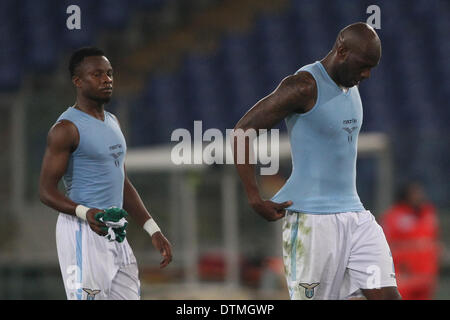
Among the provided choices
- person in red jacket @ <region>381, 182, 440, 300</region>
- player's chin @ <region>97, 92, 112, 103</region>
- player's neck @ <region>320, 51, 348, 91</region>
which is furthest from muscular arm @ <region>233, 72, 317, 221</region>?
person in red jacket @ <region>381, 182, 440, 300</region>

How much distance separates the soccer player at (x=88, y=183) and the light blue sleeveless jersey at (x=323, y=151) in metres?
0.70

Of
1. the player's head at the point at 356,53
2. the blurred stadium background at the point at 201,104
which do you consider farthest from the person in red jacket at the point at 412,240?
the player's head at the point at 356,53

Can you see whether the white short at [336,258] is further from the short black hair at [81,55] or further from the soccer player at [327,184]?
the short black hair at [81,55]

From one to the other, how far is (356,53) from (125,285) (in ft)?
4.63

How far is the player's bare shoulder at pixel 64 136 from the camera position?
3684mm

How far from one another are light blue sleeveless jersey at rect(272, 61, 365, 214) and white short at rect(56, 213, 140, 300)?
76 centimetres

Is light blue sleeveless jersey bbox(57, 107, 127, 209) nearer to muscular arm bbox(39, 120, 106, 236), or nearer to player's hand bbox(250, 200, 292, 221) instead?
muscular arm bbox(39, 120, 106, 236)

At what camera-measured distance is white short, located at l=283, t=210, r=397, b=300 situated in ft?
11.7

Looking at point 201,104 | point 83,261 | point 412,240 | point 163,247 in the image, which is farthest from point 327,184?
point 201,104

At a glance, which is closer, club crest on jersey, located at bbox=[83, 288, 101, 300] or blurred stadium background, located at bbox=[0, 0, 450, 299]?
club crest on jersey, located at bbox=[83, 288, 101, 300]

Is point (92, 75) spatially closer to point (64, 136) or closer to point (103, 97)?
point (103, 97)

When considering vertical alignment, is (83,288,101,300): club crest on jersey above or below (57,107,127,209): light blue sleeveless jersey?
below

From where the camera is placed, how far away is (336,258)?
141 inches
